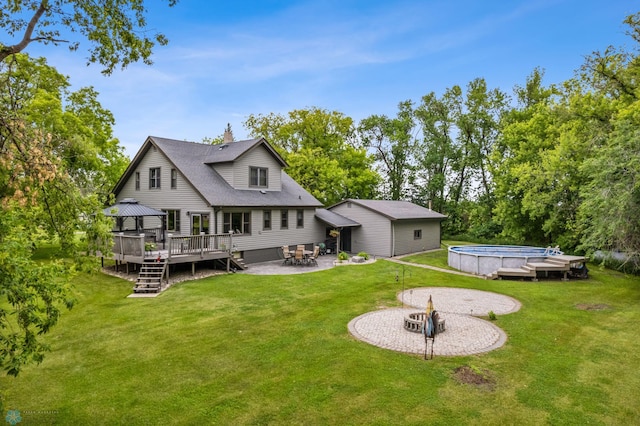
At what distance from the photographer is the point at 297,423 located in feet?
20.3

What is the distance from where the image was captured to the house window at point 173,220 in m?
22.2

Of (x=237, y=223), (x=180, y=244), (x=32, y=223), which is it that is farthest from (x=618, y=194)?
(x=180, y=244)

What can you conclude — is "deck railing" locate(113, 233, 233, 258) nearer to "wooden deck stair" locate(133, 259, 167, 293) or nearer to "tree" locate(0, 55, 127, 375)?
"wooden deck stair" locate(133, 259, 167, 293)

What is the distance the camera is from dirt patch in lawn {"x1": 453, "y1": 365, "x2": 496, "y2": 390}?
7.55 meters

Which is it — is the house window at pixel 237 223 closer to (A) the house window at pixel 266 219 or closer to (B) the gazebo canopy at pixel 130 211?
(A) the house window at pixel 266 219

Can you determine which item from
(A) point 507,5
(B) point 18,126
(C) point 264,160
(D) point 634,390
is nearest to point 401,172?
(C) point 264,160

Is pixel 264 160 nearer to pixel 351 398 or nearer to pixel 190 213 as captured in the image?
pixel 190 213

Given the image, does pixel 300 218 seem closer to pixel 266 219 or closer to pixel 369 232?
pixel 266 219

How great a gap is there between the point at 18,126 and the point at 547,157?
28287mm

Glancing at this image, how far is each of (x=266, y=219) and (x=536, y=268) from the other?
14970 mm

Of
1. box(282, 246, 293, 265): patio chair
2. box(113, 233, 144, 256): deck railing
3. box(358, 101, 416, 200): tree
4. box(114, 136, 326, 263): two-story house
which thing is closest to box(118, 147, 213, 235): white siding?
box(114, 136, 326, 263): two-story house

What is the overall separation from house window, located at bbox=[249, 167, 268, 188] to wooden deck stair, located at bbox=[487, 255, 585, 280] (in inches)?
574

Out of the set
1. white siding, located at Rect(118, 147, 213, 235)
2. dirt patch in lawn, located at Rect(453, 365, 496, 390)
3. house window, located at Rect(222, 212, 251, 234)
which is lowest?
dirt patch in lawn, located at Rect(453, 365, 496, 390)

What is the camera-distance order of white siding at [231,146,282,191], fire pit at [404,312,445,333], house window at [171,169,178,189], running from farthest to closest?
1. white siding at [231,146,282,191]
2. house window at [171,169,178,189]
3. fire pit at [404,312,445,333]
